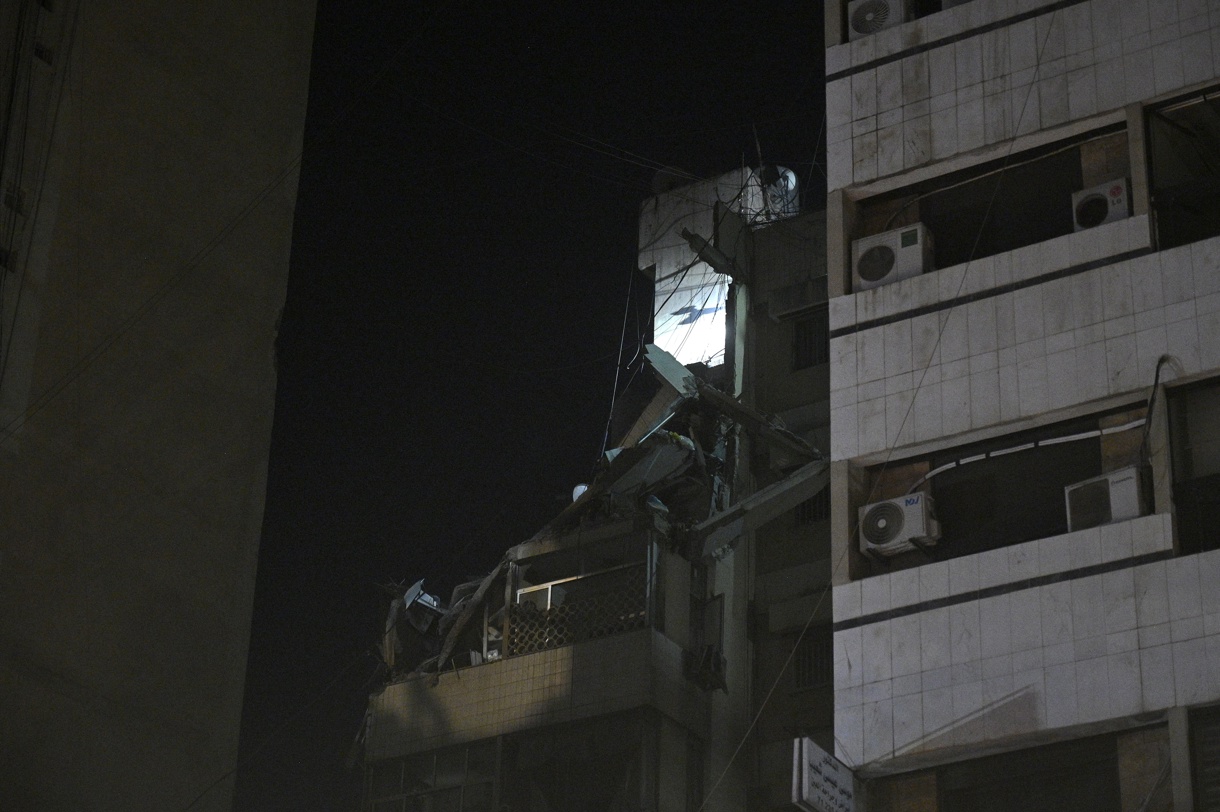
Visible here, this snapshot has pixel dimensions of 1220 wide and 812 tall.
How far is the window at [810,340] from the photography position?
121 ft

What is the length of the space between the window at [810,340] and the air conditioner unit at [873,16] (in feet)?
39.3

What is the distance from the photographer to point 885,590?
21516mm

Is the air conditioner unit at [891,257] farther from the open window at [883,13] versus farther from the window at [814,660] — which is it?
the window at [814,660]

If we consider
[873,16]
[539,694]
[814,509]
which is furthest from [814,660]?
[873,16]

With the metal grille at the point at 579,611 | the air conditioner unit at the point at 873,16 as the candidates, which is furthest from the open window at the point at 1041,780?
the metal grille at the point at 579,611

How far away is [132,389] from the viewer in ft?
86.5

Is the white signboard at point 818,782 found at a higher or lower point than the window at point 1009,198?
lower

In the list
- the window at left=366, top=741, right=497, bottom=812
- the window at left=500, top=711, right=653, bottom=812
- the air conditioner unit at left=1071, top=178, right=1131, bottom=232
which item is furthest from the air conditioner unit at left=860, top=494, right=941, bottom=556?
the window at left=366, top=741, right=497, bottom=812

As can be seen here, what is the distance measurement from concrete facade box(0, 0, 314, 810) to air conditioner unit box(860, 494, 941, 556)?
33.6 feet

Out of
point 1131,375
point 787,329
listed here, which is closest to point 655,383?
point 787,329

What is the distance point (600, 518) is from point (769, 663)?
432 centimetres

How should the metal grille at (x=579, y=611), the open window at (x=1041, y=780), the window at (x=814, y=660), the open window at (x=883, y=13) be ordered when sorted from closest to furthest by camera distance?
the open window at (x=1041, y=780), the open window at (x=883, y=13), the metal grille at (x=579, y=611), the window at (x=814, y=660)

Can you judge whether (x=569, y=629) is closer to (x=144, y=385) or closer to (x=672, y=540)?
(x=672, y=540)

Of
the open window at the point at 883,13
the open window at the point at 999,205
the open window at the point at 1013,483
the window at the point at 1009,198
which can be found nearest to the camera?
the open window at the point at 1013,483
